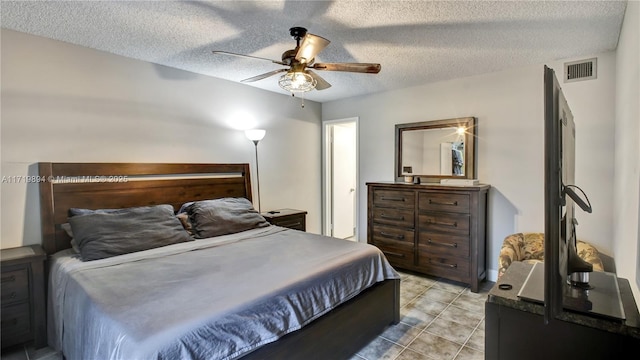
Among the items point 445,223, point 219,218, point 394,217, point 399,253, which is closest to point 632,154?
point 445,223

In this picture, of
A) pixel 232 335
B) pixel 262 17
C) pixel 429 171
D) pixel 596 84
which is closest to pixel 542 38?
pixel 596 84

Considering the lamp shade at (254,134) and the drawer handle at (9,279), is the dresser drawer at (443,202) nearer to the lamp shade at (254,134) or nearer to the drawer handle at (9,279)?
the lamp shade at (254,134)

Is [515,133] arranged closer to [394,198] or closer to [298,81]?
[394,198]

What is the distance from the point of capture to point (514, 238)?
3.24 m

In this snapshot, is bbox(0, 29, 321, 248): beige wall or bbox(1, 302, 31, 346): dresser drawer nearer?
bbox(1, 302, 31, 346): dresser drawer

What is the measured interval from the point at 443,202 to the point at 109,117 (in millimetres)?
3555

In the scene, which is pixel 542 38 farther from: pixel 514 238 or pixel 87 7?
pixel 87 7

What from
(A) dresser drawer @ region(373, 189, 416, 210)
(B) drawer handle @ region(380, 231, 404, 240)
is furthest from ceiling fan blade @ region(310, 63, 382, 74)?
(B) drawer handle @ region(380, 231, 404, 240)

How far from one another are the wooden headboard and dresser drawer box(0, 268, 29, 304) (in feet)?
1.16

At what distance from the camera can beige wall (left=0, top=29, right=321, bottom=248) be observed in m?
2.52

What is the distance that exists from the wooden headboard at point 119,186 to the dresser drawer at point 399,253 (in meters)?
2.01

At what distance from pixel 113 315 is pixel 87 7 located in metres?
2.04

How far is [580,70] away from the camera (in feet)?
10.0

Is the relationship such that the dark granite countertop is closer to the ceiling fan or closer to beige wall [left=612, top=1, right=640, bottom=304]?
beige wall [left=612, top=1, right=640, bottom=304]
